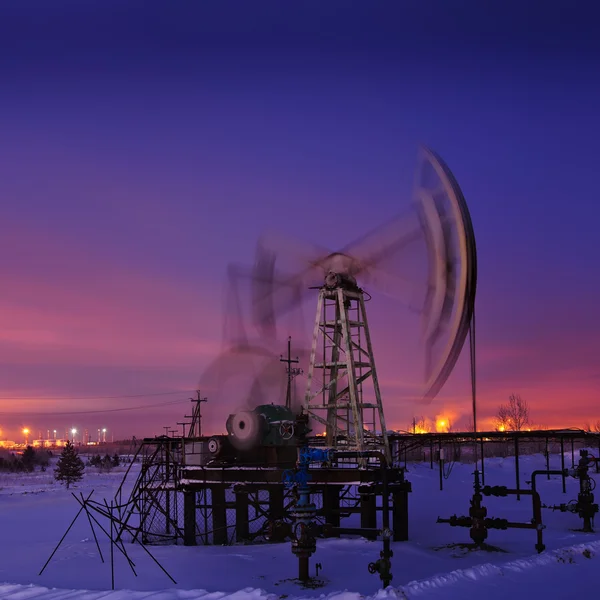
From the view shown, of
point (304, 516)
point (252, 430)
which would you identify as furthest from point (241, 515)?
point (304, 516)

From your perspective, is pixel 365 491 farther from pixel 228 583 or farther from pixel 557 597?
pixel 557 597

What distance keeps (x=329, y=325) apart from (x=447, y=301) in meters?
9.11

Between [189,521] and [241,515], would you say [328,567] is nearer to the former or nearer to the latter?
[241,515]

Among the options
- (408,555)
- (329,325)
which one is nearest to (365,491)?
(408,555)

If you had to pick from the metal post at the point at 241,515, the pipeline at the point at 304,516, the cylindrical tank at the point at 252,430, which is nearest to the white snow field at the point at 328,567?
the pipeline at the point at 304,516

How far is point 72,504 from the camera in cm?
5338

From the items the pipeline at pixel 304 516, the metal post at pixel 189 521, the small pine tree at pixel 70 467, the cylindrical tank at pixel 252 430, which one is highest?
the cylindrical tank at pixel 252 430

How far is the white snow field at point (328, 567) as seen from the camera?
1551 centimetres

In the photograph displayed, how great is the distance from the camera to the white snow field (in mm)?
15508

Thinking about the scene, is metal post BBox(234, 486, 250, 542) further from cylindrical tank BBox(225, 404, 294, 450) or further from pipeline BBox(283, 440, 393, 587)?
pipeline BBox(283, 440, 393, 587)

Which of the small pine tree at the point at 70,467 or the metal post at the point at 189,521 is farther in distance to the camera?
the small pine tree at the point at 70,467

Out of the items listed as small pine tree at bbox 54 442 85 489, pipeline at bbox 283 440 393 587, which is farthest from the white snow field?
small pine tree at bbox 54 442 85 489

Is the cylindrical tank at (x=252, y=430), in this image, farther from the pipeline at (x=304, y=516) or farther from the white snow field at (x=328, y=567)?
the pipeline at (x=304, y=516)

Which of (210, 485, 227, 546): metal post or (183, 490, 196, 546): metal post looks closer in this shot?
(183, 490, 196, 546): metal post
